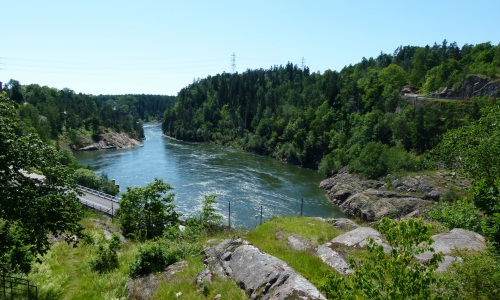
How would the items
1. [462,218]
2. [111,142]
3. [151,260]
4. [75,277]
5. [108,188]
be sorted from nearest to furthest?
[151,260] < [75,277] < [462,218] < [108,188] < [111,142]

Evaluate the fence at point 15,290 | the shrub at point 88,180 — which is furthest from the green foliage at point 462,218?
the shrub at point 88,180

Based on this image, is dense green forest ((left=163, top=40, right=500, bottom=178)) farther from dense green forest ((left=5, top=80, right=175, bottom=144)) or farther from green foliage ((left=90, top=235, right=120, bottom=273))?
green foliage ((left=90, top=235, right=120, bottom=273))

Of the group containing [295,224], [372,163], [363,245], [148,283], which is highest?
[363,245]

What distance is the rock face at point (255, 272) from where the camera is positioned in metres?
10.3

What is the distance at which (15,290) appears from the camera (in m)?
12.7

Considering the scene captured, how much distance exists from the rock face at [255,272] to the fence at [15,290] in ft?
19.9

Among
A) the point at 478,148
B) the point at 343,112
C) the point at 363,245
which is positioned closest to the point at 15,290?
the point at 363,245

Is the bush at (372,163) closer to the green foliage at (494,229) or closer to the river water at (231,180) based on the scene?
the river water at (231,180)

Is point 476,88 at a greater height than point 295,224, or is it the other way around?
point 476,88

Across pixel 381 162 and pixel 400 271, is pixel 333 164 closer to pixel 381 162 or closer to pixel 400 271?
pixel 381 162

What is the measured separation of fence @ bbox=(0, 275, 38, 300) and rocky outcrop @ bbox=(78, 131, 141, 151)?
359 ft

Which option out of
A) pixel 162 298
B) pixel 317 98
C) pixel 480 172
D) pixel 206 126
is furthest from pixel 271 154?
pixel 162 298

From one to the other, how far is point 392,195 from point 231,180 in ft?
91.3

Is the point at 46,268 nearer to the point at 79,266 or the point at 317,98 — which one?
the point at 79,266
